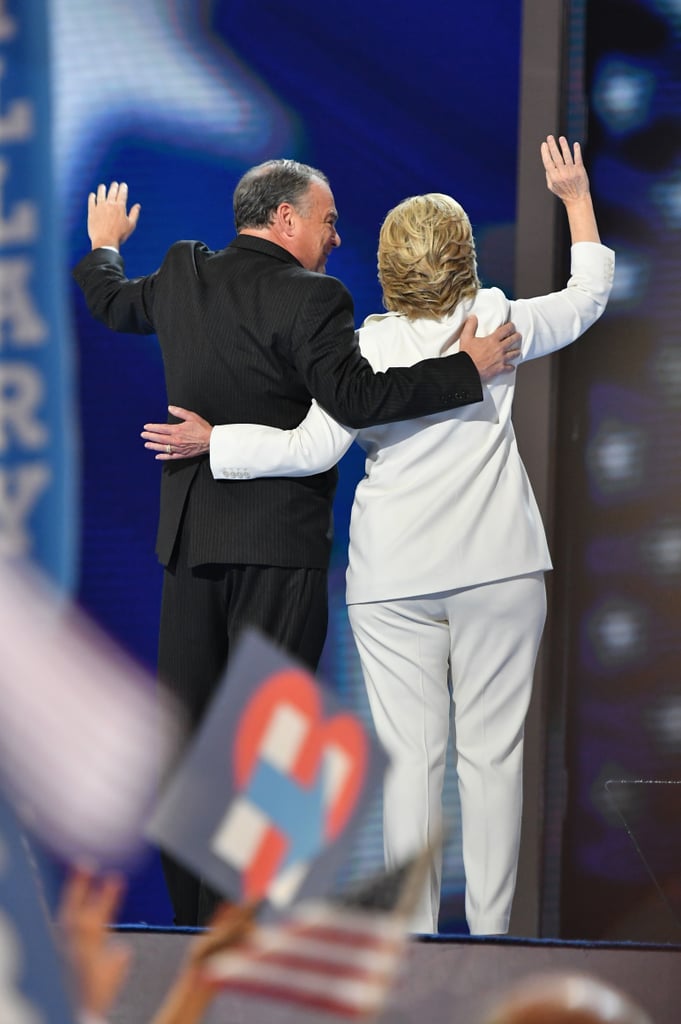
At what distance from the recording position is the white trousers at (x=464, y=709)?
2.15 m

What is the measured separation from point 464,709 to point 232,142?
51.1 inches

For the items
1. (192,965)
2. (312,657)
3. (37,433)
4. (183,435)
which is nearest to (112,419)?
(37,433)

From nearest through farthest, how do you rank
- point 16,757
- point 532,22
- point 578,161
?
point 16,757 → point 578,161 → point 532,22

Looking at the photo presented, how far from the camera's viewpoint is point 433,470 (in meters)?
2.16

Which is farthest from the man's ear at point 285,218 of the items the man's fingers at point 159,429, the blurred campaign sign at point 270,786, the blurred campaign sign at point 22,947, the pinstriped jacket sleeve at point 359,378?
the blurred campaign sign at point 22,947

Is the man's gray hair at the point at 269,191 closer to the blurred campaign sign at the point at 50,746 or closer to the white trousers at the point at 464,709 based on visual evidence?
the white trousers at the point at 464,709

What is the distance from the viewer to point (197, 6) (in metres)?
2.74

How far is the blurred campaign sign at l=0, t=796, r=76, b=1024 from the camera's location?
0.57m

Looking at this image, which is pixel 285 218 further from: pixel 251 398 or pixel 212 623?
pixel 212 623

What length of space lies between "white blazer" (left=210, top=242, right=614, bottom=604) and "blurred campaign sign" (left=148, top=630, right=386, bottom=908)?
139cm

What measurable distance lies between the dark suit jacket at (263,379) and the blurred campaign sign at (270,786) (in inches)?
53.2

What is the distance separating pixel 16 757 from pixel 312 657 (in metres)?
1.65

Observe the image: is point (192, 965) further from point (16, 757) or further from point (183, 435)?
point (183, 435)

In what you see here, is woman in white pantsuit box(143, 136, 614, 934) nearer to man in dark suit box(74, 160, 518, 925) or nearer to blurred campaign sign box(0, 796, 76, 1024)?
man in dark suit box(74, 160, 518, 925)
